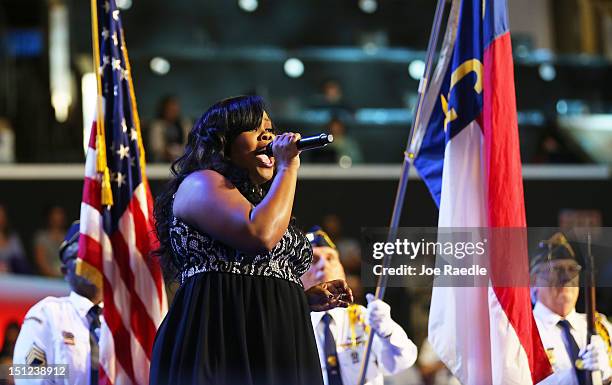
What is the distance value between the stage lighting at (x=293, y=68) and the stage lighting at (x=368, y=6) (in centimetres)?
173

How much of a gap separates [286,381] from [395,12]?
Result: 1082 cm

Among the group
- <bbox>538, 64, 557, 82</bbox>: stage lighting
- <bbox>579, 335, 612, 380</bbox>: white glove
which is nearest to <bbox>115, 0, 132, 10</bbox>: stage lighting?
<bbox>538, 64, 557, 82</bbox>: stage lighting

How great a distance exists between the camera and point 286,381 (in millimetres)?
3457

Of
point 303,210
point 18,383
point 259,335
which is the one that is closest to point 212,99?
point 303,210

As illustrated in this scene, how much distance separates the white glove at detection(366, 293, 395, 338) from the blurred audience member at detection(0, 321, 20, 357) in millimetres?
3323

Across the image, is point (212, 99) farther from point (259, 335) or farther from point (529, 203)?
point (259, 335)

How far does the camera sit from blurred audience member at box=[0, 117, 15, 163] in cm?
1131

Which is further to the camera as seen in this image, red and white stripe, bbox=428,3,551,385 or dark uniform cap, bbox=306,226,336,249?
dark uniform cap, bbox=306,226,336,249

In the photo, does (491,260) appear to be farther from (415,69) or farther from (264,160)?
(415,69)

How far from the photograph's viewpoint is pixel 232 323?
3459mm

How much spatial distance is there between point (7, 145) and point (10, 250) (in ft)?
5.83

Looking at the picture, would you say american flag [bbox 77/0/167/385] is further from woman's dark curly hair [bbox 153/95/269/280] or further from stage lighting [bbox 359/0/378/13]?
stage lighting [bbox 359/0/378/13]

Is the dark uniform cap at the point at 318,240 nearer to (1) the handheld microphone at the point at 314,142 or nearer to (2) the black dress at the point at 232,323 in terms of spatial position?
(2) the black dress at the point at 232,323

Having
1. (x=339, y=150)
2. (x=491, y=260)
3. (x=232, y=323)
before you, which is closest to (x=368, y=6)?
(x=339, y=150)
